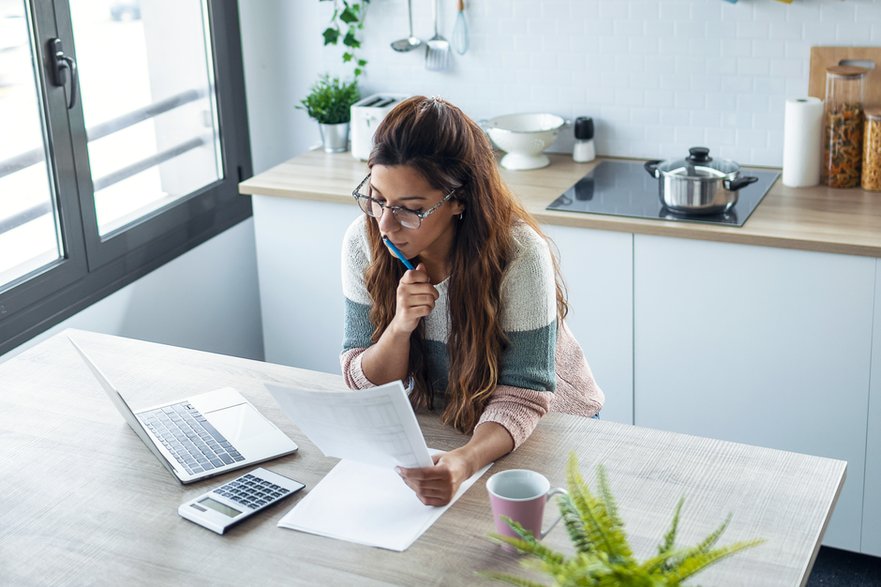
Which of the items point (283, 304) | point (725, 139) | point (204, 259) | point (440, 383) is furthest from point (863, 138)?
point (204, 259)

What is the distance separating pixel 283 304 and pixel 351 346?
4.76 ft

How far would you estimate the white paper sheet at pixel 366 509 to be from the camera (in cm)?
160

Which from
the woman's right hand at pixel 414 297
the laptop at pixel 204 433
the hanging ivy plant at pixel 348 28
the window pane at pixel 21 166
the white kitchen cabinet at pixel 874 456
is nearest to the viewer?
the laptop at pixel 204 433

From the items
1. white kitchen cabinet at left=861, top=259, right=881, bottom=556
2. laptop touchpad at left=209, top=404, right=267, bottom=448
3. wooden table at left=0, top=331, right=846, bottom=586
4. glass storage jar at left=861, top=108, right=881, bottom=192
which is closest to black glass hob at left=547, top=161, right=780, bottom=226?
glass storage jar at left=861, top=108, right=881, bottom=192

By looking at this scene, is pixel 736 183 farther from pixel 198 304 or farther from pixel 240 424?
pixel 198 304

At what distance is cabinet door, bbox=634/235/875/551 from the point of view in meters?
2.68

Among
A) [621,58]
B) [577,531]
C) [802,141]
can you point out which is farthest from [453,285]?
[621,58]

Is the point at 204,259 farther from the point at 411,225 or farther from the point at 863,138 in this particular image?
the point at 863,138

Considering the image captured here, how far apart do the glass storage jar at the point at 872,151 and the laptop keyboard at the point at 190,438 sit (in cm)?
197

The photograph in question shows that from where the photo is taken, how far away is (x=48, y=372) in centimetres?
219

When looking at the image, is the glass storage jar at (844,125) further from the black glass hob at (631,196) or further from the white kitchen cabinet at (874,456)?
the white kitchen cabinet at (874,456)

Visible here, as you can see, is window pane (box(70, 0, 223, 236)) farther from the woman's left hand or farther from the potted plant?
the woman's left hand

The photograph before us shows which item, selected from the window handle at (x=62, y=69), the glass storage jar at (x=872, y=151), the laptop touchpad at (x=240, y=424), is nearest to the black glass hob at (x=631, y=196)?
the glass storage jar at (x=872, y=151)

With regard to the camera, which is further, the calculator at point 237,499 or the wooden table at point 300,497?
the calculator at point 237,499
